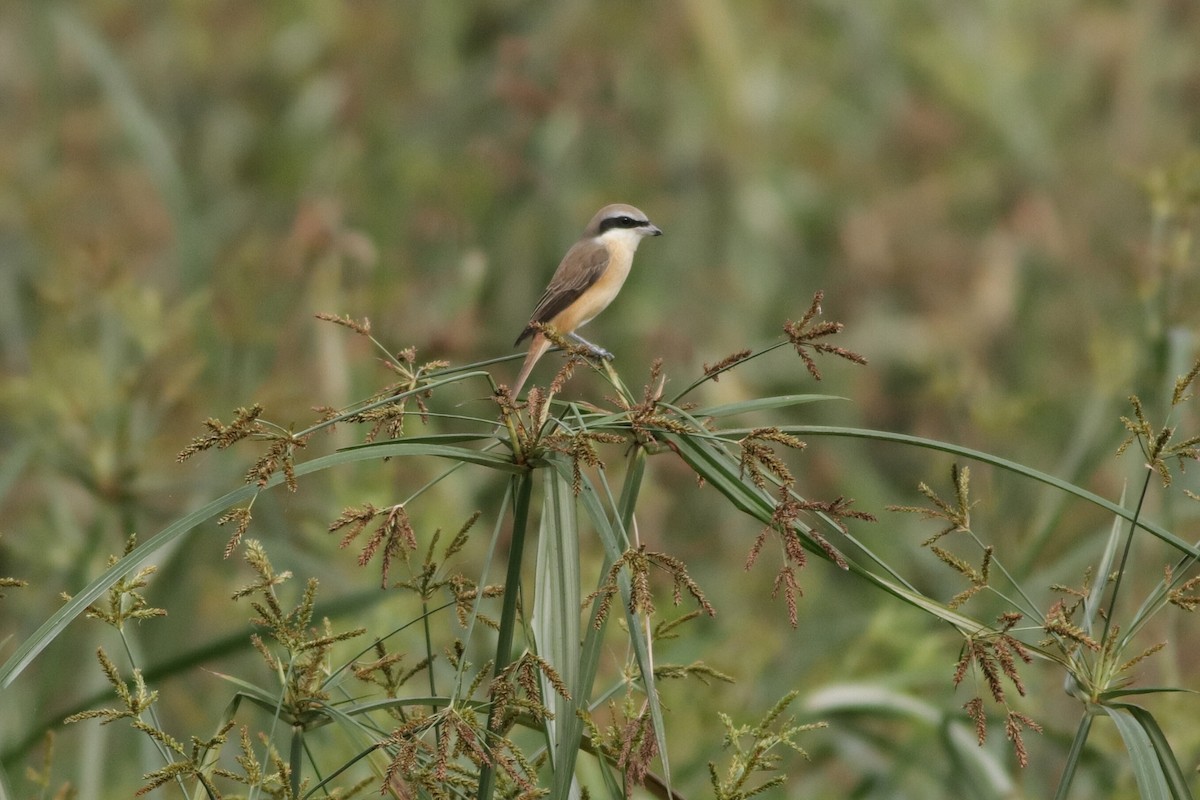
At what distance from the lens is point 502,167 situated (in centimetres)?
702

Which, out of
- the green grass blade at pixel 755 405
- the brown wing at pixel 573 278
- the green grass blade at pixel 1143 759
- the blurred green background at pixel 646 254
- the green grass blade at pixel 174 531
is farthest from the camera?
the blurred green background at pixel 646 254

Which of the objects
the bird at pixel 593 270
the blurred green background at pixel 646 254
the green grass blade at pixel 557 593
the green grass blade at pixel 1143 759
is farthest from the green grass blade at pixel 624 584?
the bird at pixel 593 270

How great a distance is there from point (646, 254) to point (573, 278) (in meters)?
4.58

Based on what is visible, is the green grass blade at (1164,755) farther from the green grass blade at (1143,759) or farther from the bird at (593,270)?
the bird at (593,270)

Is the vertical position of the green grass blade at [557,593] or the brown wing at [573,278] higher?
the brown wing at [573,278]

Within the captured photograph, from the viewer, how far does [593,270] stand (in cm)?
389

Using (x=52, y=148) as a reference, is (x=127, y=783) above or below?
below

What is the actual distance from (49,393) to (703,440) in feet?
10.3

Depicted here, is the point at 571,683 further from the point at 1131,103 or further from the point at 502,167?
the point at 1131,103

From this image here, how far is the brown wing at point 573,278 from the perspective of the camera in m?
3.83

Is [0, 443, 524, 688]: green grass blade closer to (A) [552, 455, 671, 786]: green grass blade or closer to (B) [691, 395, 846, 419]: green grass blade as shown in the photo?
(A) [552, 455, 671, 786]: green grass blade

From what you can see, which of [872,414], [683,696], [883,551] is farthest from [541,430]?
[872,414]

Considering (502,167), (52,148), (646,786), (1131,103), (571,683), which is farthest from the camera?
(1131,103)

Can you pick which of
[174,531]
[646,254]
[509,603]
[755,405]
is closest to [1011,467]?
[755,405]
